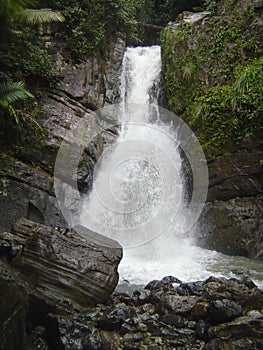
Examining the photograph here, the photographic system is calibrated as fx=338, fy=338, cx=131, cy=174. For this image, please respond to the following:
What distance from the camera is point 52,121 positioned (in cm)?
892

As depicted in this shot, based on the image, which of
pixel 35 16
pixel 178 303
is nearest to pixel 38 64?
pixel 35 16

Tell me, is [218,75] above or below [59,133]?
above

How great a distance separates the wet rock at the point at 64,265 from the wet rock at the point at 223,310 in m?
1.41

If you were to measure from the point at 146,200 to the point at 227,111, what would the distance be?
309 centimetres

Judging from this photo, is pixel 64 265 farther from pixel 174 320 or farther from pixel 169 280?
pixel 169 280

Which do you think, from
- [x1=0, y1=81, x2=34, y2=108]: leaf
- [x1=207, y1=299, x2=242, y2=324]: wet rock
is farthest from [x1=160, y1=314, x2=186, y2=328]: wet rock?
[x1=0, y1=81, x2=34, y2=108]: leaf

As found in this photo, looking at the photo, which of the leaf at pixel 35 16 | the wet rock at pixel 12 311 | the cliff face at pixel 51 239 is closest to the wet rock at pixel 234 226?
the cliff face at pixel 51 239

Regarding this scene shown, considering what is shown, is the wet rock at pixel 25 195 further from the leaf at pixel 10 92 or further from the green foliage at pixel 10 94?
the leaf at pixel 10 92

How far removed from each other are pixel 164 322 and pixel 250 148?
205 inches

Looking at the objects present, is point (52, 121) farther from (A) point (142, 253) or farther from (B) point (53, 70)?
(A) point (142, 253)

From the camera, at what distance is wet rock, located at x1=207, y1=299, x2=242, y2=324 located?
3.96m

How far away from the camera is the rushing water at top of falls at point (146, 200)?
23.8ft

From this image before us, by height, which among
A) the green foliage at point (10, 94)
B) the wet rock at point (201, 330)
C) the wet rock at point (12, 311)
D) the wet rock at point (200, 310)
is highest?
the green foliage at point (10, 94)

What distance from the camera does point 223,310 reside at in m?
4.00
